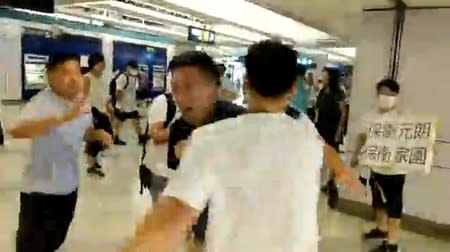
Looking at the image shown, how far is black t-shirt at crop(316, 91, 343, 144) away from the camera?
7.30 metres

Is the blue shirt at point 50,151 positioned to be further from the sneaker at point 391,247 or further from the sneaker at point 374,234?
the sneaker at point 374,234

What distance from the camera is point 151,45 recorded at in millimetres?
17172

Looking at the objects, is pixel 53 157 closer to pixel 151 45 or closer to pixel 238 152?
pixel 238 152

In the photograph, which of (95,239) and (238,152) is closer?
(238,152)

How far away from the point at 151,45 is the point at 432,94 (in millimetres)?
11859

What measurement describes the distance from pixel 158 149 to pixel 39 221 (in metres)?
0.90

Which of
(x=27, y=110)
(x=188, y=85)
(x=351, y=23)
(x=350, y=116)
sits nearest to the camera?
(x=188, y=85)

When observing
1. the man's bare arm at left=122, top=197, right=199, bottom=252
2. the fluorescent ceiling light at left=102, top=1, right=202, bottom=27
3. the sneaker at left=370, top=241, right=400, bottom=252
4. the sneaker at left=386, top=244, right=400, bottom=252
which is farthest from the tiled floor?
the man's bare arm at left=122, top=197, right=199, bottom=252

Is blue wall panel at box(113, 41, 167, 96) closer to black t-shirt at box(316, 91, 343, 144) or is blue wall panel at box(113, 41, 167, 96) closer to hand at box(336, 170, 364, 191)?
black t-shirt at box(316, 91, 343, 144)

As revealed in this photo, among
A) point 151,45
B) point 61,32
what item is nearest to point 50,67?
point 61,32

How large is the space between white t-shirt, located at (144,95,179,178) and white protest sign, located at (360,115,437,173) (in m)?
2.03

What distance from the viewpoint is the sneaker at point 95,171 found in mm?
8414

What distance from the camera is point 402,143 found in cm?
498

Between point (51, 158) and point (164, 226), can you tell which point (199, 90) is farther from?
point (164, 226)
